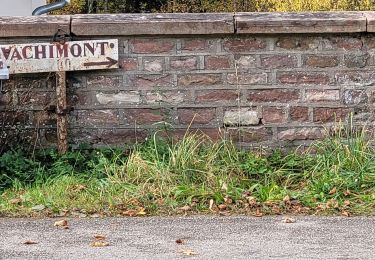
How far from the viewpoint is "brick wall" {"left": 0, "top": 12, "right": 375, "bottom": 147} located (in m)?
7.37

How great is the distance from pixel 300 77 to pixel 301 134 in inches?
21.2

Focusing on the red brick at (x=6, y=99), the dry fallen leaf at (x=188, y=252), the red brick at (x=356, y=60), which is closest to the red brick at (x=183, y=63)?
the red brick at (x=356, y=60)

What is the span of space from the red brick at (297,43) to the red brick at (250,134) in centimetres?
80

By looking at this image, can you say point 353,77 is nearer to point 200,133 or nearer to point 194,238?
point 200,133

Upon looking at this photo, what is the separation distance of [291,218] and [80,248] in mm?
1694

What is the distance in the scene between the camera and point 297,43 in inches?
291

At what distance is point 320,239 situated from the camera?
209 inches

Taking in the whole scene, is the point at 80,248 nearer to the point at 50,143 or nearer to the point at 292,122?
the point at 50,143

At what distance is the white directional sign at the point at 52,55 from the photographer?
285 inches

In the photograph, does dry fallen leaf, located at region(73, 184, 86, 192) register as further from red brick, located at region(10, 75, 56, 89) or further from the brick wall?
red brick, located at region(10, 75, 56, 89)

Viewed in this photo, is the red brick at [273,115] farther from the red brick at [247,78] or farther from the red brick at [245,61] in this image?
the red brick at [245,61]

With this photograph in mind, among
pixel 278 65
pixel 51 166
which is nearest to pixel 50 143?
pixel 51 166

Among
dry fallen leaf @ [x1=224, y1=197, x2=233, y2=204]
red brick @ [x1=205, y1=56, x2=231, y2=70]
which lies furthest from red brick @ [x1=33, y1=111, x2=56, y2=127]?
dry fallen leaf @ [x1=224, y1=197, x2=233, y2=204]

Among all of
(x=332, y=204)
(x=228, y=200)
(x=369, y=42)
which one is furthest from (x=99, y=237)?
(x=369, y=42)
